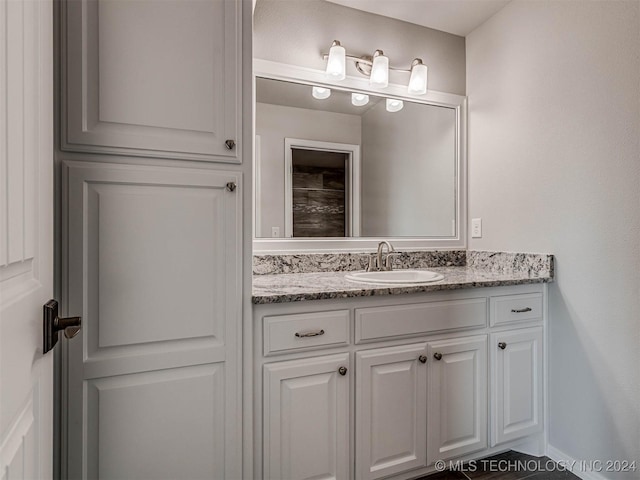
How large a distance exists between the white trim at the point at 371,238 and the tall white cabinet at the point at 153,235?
2.34 ft

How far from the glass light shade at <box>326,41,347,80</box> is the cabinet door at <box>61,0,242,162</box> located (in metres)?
0.85

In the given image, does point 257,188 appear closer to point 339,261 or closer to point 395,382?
point 339,261

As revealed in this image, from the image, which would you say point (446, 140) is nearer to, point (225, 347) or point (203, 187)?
point (203, 187)

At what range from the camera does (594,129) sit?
61.6 inches

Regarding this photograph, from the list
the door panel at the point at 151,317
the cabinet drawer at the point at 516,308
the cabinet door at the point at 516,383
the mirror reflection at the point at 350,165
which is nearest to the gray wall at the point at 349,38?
the mirror reflection at the point at 350,165

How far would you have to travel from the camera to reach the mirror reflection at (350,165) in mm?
1916

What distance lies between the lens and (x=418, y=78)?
2.15m

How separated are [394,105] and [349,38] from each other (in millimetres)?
447

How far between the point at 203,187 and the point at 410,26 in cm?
178

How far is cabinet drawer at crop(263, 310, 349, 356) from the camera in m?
1.28

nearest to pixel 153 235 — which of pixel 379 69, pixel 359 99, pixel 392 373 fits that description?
pixel 392 373

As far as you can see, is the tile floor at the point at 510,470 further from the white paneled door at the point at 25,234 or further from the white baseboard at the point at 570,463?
the white paneled door at the point at 25,234

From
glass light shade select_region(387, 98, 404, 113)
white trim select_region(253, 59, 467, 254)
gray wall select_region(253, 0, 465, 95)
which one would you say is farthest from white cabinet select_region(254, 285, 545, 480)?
gray wall select_region(253, 0, 465, 95)

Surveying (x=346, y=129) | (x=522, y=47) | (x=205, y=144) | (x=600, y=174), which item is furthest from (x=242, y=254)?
(x=522, y=47)
